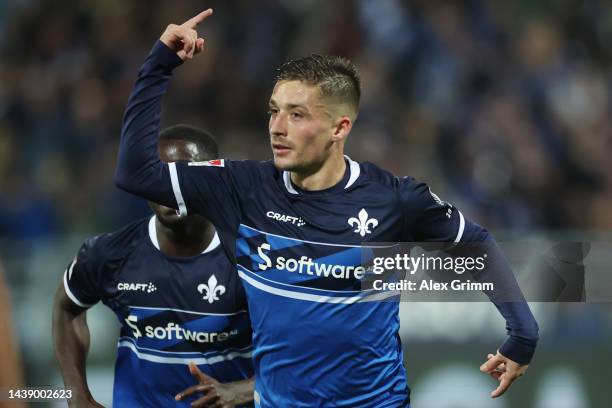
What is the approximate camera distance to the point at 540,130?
9805mm

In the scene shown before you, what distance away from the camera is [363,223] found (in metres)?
4.26

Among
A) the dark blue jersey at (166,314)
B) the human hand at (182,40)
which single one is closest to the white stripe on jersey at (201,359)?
the dark blue jersey at (166,314)

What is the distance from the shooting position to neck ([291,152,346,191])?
436 centimetres

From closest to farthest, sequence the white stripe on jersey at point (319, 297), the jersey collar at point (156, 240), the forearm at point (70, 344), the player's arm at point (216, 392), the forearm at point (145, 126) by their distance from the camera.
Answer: the forearm at point (145, 126), the white stripe on jersey at point (319, 297), the player's arm at point (216, 392), the jersey collar at point (156, 240), the forearm at point (70, 344)

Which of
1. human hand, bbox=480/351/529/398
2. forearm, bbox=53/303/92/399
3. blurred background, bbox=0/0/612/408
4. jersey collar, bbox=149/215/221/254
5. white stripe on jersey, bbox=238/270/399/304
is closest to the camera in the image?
white stripe on jersey, bbox=238/270/399/304

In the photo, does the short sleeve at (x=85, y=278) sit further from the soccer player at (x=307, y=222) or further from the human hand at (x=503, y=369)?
the human hand at (x=503, y=369)

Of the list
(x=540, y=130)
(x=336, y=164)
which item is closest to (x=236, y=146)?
(x=540, y=130)

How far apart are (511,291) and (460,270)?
222 millimetres

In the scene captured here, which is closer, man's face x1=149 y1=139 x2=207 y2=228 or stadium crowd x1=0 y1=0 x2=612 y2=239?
man's face x1=149 y1=139 x2=207 y2=228

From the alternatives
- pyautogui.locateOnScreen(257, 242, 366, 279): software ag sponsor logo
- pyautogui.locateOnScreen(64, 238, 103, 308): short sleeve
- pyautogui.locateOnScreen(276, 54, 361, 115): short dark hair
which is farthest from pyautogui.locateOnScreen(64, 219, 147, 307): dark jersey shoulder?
pyautogui.locateOnScreen(276, 54, 361, 115): short dark hair

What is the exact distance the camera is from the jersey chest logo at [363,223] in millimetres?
4242

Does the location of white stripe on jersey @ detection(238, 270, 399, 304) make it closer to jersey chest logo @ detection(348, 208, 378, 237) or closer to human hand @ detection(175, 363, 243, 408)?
jersey chest logo @ detection(348, 208, 378, 237)

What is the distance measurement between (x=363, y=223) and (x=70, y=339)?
173 cm

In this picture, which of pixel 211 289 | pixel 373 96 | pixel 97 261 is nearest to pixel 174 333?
pixel 211 289
